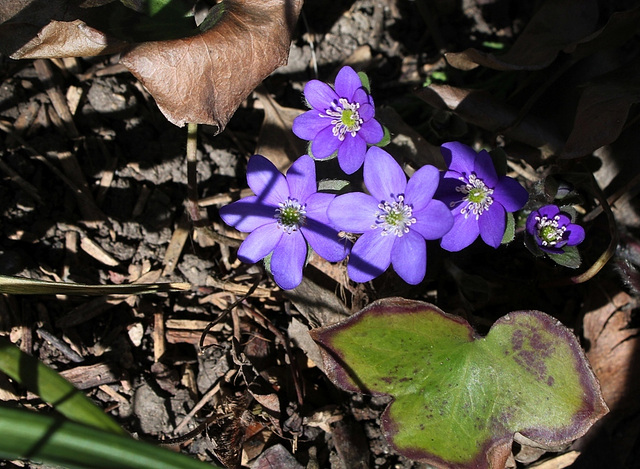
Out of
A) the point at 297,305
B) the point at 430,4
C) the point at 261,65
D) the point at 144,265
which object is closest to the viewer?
the point at 261,65

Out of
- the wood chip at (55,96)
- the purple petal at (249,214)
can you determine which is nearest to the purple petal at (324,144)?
the purple petal at (249,214)

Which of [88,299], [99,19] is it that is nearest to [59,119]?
[99,19]

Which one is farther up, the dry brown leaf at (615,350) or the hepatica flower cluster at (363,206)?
the hepatica flower cluster at (363,206)

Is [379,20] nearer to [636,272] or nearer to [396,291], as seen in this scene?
[396,291]

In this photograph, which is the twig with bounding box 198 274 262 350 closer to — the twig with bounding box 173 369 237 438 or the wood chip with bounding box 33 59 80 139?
the twig with bounding box 173 369 237 438

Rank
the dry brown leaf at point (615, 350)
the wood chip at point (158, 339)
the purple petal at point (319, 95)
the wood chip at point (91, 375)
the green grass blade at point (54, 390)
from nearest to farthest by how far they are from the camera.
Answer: the green grass blade at point (54, 390), the purple petal at point (319, 95), the wood chip at point (91, 375), the wood chip at point (158, 339), the dry brown leaf at point (615, 350)

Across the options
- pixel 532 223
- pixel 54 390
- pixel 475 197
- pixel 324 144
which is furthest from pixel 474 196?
pixel 54 390

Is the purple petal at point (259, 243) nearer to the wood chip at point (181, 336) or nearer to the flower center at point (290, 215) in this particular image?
the flower center at point (290, 215)

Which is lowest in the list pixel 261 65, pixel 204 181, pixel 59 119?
pixel 204 181
